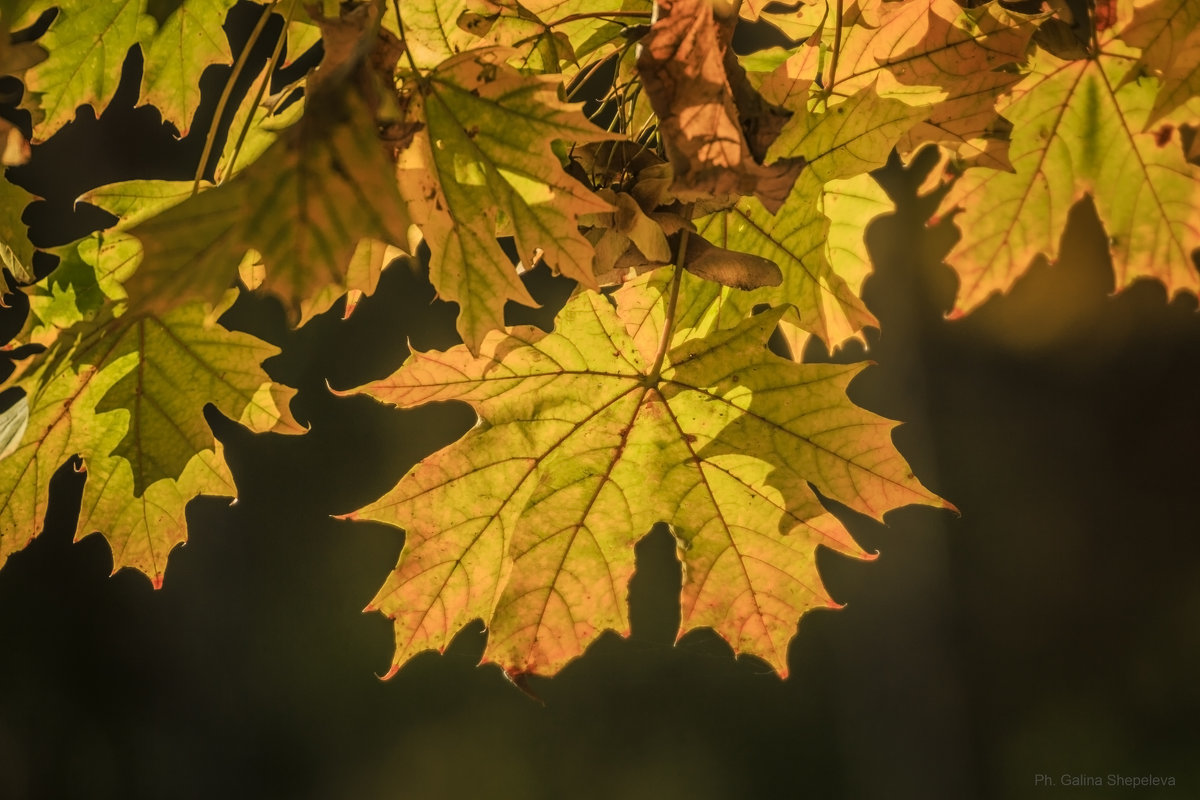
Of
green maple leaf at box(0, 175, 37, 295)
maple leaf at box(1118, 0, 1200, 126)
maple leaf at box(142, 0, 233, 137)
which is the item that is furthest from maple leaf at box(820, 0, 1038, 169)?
green maple leaf at box(0, 175, 37, 295)

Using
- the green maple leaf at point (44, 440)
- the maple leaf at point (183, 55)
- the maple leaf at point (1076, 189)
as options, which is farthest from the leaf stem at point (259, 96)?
the maple leaf at point (1076, 189)

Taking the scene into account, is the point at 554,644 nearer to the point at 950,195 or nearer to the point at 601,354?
the point at 601,354

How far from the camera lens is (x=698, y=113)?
0.47 metres

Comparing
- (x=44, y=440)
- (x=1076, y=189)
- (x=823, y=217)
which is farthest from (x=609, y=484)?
(x=1076, y=189)

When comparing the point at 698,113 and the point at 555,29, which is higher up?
the point at 555,29

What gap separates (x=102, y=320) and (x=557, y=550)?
1.34 feet

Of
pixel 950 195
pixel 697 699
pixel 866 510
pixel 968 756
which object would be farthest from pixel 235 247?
pixel 968 756

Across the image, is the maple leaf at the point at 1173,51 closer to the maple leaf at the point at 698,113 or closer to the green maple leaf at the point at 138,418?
the maple leaf at the point at 698,113

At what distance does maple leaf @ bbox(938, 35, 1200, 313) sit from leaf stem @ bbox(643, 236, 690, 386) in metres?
0.38

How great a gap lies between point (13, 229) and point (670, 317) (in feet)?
1.73

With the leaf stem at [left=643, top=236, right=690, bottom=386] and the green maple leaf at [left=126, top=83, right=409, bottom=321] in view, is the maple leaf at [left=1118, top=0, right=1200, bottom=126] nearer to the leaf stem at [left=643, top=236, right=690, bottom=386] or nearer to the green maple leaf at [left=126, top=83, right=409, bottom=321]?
the leaf stem at [left=643, top=236, right=690, bottom=386]

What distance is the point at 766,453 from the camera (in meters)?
0.69

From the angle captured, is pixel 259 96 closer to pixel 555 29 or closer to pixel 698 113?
A: pixel 555 29

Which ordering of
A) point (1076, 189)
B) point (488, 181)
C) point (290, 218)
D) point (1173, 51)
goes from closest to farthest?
point (290, 218) < point (488, 181) < point (1173, 51) < point (1076, 189)
